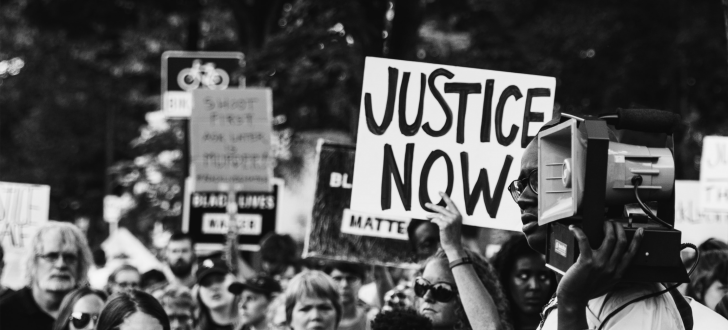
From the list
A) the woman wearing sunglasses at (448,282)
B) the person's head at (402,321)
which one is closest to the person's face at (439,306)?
the woman wearing sunglasses at (448,282)

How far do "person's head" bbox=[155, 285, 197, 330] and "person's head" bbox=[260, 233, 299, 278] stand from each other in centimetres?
215

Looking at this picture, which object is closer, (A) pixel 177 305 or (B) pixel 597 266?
(B) pixel 597 266

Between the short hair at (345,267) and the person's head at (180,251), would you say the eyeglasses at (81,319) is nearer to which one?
the short hair at (345,267)

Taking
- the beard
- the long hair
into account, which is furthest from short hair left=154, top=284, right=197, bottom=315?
the long hair

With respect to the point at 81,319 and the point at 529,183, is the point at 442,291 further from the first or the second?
the point at 81,319

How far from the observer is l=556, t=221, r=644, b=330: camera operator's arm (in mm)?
2426

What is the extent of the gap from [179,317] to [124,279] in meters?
1.57

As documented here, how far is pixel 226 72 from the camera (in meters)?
12.2

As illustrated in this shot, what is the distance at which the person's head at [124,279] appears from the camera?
756cm

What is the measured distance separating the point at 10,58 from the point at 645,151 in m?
28.9

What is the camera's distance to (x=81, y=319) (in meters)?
4.91

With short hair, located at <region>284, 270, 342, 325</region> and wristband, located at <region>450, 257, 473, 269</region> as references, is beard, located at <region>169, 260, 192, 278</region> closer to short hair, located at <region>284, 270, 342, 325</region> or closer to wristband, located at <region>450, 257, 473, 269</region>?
short hair, located at <region>284, 270, 342, 325</region>

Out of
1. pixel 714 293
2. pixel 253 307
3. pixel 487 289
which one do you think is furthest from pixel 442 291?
pixel 253 307

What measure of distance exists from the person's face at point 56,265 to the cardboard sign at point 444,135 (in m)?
2.08
